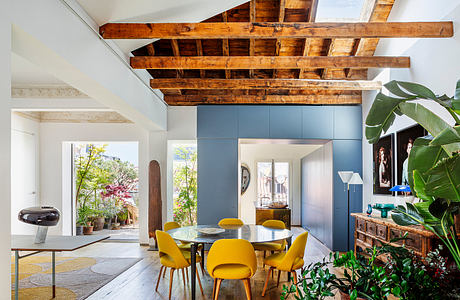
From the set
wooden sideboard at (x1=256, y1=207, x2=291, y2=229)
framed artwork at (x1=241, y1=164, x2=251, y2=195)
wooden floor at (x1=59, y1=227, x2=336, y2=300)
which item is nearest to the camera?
wooden floor at (x1=59, y1=227, x2=336, y2=300)

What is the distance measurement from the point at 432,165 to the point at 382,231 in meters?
2.41

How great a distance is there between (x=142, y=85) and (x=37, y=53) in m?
2.61

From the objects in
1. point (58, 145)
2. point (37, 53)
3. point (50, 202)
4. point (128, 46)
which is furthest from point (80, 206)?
point (37, 53)

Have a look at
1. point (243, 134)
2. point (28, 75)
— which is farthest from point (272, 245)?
point (28, 75)

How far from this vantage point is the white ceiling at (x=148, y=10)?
11.4ft

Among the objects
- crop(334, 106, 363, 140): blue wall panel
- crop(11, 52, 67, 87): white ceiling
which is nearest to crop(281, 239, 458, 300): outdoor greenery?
crop(11, 52, 67, 87): white ceiling

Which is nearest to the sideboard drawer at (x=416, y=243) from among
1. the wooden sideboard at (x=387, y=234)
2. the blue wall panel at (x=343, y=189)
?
the wooden sideboard at (x=387, y=234)

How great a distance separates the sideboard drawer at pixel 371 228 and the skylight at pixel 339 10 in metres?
3.15

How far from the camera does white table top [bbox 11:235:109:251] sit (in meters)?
3.58

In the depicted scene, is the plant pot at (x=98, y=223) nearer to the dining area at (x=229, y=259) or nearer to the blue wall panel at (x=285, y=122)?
the dining area at (x=229, y=259)

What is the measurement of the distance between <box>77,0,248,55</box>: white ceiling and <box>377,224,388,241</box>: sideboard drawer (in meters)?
3.42

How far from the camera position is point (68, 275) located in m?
5.24

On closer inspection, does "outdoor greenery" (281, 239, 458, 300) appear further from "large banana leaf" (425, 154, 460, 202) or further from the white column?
the white column

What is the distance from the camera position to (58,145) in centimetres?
791
